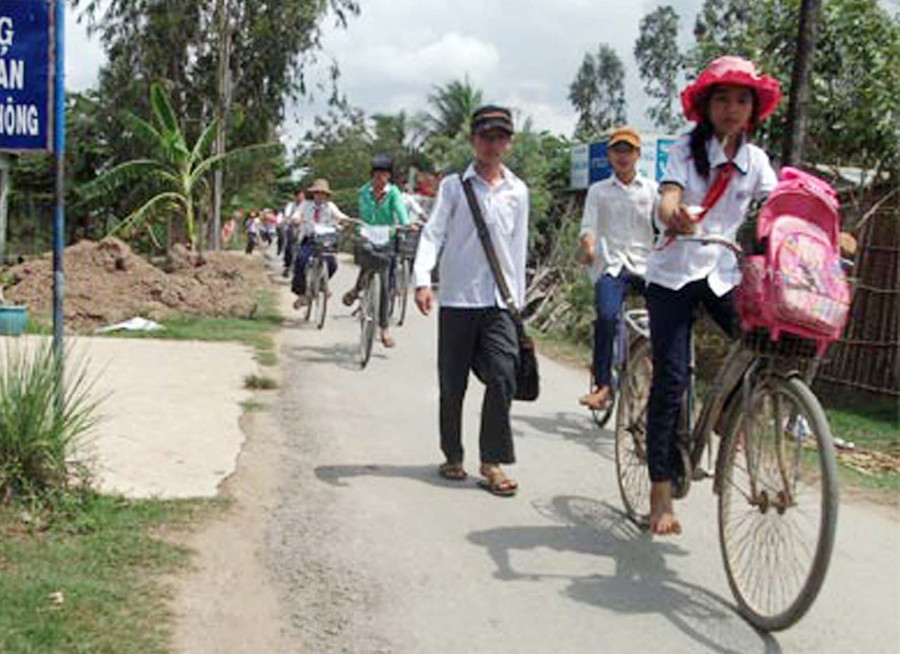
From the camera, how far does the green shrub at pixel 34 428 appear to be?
4.67 meters

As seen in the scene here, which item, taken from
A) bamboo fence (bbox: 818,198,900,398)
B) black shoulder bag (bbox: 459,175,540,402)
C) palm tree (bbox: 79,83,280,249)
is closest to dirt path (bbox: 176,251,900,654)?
black shoulder bag (bbox: 459,175,540,402)

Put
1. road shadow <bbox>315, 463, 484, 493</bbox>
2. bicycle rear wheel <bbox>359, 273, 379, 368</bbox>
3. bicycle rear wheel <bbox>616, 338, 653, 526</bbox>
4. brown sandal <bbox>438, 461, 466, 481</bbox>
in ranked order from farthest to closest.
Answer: bicycle rear wheel <bbox>359, 273, 379, 368</bbox>, brown sandal <bbox>438, 461, 466, 481</bbox>, road shadow <bbox>315, 463, 484, 493</bbox>, bicycle rear wheel <bbox>616, 338, 653, 526</bbox>

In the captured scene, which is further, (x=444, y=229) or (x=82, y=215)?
(x=82, y=215)

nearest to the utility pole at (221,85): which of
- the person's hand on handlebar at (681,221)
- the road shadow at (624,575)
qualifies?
the road shadow at (624,575)

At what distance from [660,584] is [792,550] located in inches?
31.3

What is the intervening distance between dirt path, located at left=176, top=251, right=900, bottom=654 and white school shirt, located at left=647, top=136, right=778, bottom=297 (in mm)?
1279

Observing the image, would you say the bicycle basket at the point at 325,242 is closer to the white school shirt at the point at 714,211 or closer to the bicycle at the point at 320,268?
the bicycle at the point at 320,268

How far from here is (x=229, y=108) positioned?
25609mm

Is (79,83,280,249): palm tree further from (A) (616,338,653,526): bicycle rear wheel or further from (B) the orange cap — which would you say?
(A) (616,338,653,526): bicycle rear wheel

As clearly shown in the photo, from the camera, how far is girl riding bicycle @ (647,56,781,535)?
443cm

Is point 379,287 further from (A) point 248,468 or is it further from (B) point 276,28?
(B) point 276,28

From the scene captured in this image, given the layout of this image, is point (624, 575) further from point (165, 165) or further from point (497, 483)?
point (165, 165)

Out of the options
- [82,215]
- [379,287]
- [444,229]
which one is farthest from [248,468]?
[82,215]

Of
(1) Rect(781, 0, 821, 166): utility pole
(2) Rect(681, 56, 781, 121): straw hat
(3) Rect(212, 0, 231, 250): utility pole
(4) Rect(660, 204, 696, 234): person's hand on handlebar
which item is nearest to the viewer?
(4) Rect(660, 204, 696, 234): person's hand on handlebar
